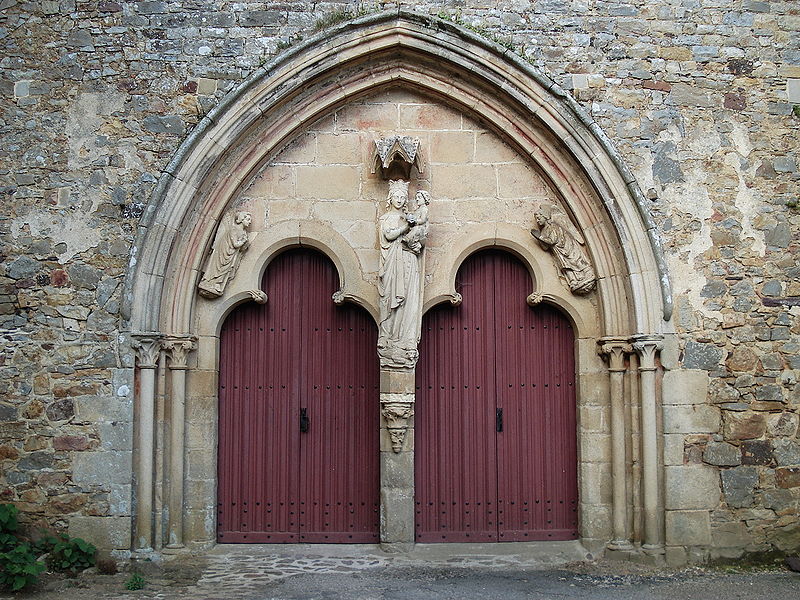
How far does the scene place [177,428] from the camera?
623 cm

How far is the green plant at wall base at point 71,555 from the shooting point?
577 cm

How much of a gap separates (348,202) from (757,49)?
340 centimetres

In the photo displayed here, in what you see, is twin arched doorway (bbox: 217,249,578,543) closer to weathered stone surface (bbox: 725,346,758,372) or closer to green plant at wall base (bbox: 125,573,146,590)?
green plant at wall base (bbox: 125,573,146,590)

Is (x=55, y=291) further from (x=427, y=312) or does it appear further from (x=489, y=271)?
(x=489, y=271)

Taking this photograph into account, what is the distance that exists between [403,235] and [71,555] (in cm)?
333

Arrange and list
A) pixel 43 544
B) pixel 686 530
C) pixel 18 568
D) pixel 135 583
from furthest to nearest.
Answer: pixel 686 530 → pixel 43 544 → pixel 135 583 → pixel 18 568

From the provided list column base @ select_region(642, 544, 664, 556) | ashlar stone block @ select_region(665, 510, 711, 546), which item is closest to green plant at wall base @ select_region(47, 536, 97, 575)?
column base @ select_region(642, 544, 664, 556)

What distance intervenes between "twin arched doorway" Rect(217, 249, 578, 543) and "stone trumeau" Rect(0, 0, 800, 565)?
0.21 meters

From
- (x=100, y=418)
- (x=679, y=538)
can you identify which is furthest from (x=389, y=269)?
(x=679, y=538)

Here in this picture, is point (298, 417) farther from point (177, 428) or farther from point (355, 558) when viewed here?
point (355, 558)

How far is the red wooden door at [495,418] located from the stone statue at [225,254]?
1.60 meters

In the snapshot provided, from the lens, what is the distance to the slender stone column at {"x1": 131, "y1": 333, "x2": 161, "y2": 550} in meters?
5.99

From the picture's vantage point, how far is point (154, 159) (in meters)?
6.18

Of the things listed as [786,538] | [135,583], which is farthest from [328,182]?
[786,538]
